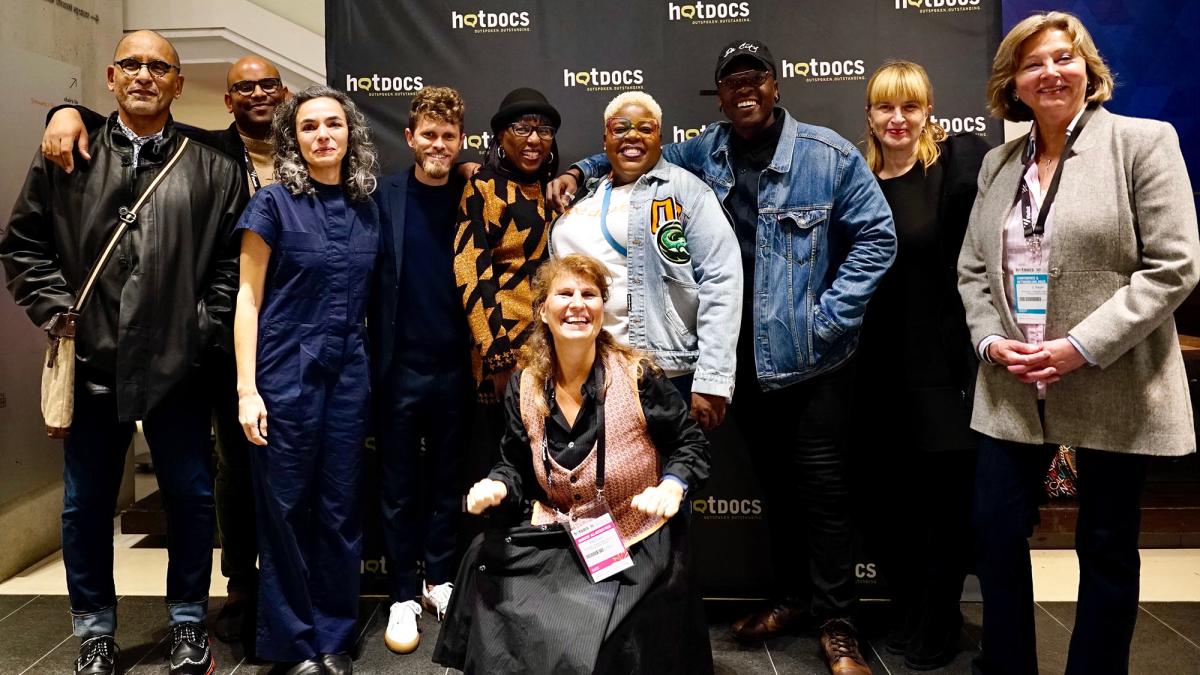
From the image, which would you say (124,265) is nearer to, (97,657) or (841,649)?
(97,657)

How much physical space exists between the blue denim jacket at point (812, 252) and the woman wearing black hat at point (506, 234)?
0.73 metres

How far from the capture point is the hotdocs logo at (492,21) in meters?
3.42

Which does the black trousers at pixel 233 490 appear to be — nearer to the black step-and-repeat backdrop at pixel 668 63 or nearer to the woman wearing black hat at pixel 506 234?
the woman wearing black hat at pixel 506 234

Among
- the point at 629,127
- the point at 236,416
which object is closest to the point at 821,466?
the point at 629,127

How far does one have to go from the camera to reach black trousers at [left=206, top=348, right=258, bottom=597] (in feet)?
9.66

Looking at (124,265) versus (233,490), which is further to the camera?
(233,490)

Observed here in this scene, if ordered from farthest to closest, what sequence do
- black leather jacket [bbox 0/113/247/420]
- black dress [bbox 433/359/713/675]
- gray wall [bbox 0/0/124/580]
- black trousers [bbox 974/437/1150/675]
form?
gray wall [bbox 0/0/124/580]
black leather jacket [bbox 0/113/247/420]
black trousers [bbox 974/437/1150/675]
black dress [bbox 433/359/713/675]

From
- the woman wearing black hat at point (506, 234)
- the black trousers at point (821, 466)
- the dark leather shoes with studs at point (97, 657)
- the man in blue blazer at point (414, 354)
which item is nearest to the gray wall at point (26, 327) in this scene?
the dark leather shoes with studs at point (97, 657)

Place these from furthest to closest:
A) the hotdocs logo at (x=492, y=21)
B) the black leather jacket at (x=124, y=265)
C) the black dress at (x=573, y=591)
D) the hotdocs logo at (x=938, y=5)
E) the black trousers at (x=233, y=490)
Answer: the hotdocs logo at (x=492, y=21) < the hotdocs logo at (x=938, y=5) < the black trousers at (x=233, y=490) < the black leather jacket at (x=124, y=265) < the black dress at (x=573, y=591)

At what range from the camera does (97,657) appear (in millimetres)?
2713

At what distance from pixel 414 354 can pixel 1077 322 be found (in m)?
1.98

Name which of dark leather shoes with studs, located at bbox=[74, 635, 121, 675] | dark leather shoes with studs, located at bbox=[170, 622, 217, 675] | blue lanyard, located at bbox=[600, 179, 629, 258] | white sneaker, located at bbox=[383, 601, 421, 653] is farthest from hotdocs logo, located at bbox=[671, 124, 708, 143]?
dark leather shoes with studs, located at bbox=[74, 635, 121, 675]

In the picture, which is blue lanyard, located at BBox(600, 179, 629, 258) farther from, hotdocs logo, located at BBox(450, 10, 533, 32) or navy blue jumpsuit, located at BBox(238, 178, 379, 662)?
hotdocs logo, located at BBox(450, 10, 533, 32)

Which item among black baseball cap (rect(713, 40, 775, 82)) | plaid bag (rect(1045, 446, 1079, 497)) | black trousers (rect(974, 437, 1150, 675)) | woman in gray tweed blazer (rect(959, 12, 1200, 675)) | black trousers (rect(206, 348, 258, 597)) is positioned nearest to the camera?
woman in gray tweed blazer (rect(959, 12, 1200, 675))
